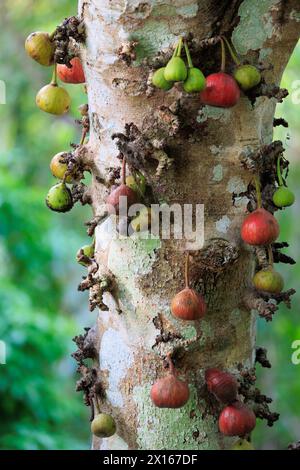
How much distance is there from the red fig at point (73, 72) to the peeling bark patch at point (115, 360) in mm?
621

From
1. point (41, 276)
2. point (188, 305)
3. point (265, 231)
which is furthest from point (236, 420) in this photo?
point (41, 276)

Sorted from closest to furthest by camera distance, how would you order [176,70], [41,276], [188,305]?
[176,70], [188,305], [41,276]

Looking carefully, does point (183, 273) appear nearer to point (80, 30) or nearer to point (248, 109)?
point (248, 109)

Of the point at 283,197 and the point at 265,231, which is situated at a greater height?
the point at 283,197

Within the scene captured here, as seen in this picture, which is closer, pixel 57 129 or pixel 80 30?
pixel 80 30

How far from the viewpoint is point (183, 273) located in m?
1.55

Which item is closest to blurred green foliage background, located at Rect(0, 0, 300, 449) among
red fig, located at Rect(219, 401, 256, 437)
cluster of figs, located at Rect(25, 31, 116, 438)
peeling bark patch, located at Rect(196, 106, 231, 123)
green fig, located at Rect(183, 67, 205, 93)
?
peeling bark patch, located at Rect(196, 106, 231, 123)

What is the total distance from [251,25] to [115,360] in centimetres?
81

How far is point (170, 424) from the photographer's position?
1.61 m

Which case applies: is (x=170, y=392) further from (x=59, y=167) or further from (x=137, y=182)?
(x=59, y=167)

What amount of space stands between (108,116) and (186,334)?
1.68 ft

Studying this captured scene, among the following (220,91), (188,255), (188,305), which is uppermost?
(220,91)

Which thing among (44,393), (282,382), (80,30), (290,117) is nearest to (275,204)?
(80,30)

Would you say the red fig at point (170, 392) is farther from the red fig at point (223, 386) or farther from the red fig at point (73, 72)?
the red fig at point (73, 72)
